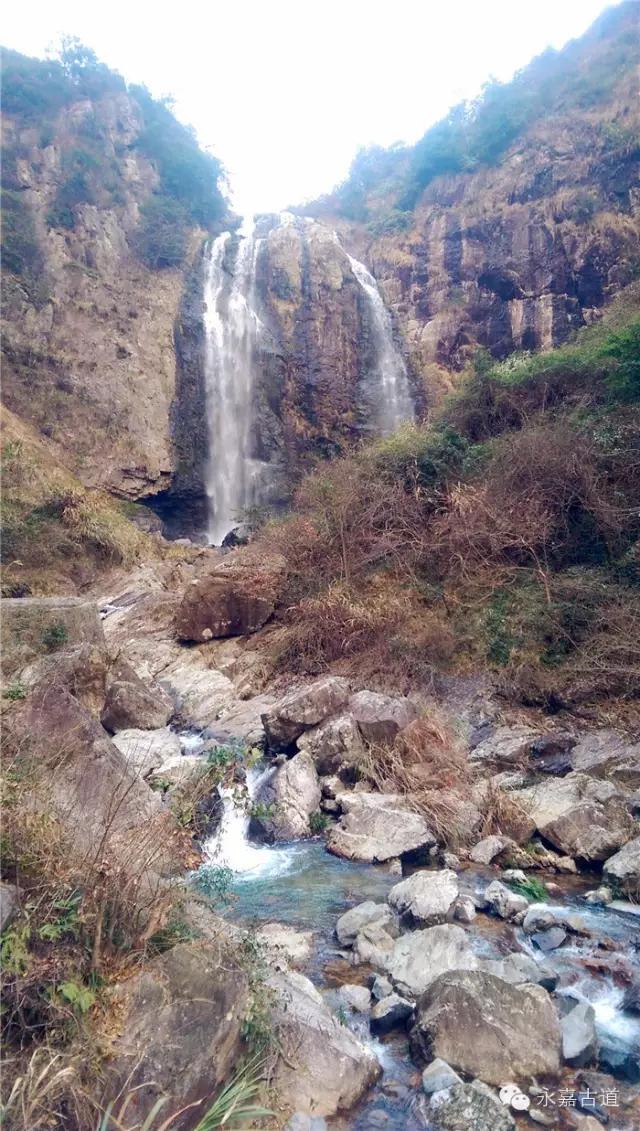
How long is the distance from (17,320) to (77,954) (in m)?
25.1

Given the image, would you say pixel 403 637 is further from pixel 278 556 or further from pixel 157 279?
pixel 157 279

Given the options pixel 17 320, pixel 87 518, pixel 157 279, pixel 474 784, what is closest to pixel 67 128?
pixel 157 279

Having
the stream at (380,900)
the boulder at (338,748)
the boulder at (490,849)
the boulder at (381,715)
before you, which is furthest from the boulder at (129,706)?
the boulder at (490,849)

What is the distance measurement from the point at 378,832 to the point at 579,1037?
3130 mm

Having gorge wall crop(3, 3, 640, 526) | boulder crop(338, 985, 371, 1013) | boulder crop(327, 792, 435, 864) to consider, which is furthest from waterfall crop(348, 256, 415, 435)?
boulder crop(338, 985, 371, 1013)

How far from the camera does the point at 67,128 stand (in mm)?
29609

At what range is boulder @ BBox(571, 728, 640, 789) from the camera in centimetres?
710

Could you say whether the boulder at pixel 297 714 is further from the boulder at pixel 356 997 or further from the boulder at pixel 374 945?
the boulder at pixel 356 997

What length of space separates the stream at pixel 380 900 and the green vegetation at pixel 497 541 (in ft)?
12.6

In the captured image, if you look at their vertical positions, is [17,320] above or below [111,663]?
above

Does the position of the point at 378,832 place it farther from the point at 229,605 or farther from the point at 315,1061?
the point at 229,605

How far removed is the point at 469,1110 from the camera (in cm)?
315

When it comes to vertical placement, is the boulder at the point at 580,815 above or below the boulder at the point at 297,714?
below

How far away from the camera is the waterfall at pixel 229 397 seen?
2491 centimetres
